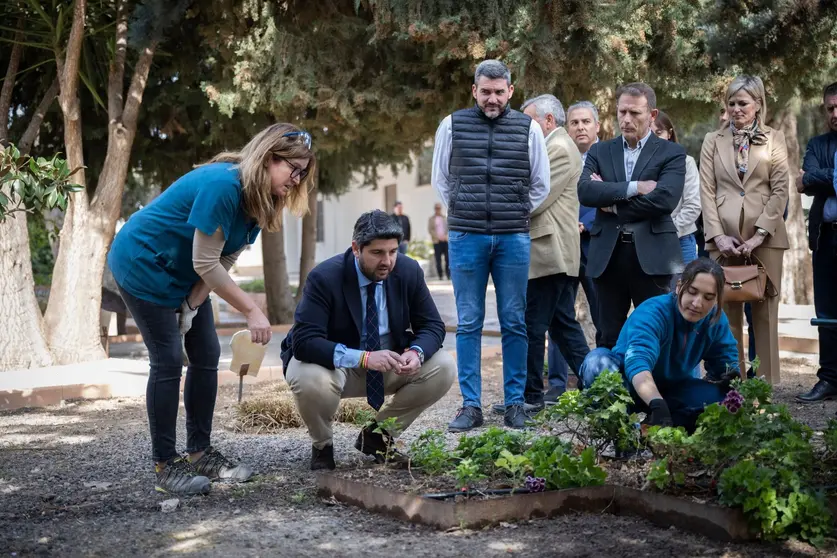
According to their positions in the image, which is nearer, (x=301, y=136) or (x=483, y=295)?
(x=301, y=136)

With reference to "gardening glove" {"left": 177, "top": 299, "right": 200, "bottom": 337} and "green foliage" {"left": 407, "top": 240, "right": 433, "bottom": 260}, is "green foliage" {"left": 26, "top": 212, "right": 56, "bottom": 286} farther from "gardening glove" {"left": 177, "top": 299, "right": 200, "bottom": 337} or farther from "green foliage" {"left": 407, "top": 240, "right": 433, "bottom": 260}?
"gardening glove" {"left": 177, "top": 299, "right": 200, "bottom": 337}

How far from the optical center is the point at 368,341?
16.3 ft

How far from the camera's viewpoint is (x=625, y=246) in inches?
249

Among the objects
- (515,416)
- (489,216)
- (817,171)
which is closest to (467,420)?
(515,416)

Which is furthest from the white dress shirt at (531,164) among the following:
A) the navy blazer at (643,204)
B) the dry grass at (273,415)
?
the dry grass at (273,415)

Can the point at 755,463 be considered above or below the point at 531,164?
below

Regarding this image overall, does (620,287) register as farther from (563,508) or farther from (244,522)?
(244,522)

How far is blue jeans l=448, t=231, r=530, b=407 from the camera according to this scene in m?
6.18

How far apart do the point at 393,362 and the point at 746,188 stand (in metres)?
3.31

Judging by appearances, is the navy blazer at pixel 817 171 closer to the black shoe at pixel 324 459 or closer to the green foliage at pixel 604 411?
the green foliage at pixel 604 411

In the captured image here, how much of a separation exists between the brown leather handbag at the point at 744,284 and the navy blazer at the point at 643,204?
0.74 metres

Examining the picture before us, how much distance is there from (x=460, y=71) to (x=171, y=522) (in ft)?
23.9

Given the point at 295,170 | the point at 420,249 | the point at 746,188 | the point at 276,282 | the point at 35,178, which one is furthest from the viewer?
the point at 420,249

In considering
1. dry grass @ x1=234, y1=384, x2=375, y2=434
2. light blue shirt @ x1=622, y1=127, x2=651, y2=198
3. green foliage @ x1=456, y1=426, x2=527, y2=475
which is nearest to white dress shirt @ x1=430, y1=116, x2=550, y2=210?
light blue shirt @ x1=622, y1=127, x2=651, y2=198
